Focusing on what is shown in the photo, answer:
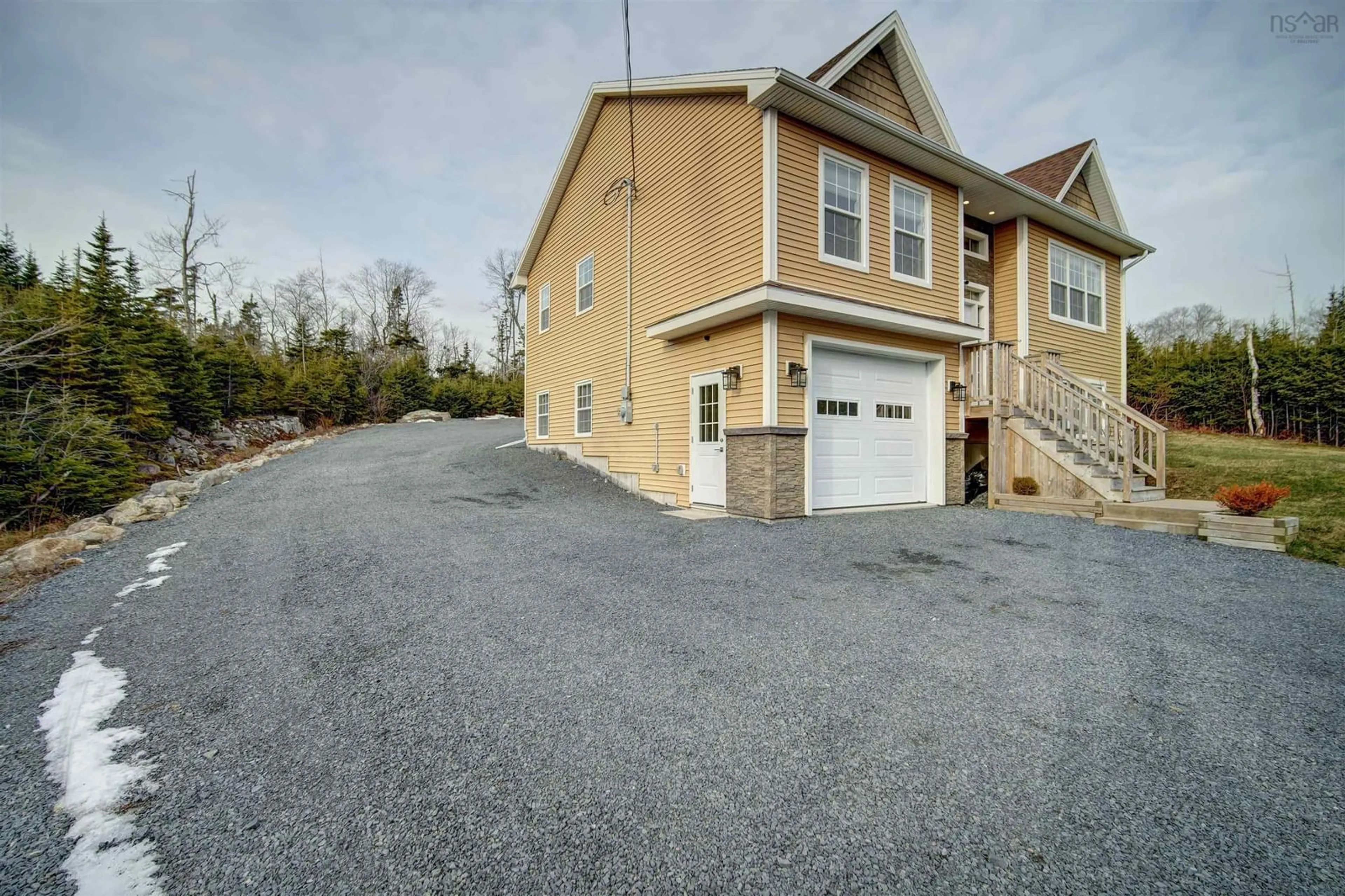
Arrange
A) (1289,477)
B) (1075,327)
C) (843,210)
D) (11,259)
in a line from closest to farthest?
(843,210)
(1289,477)
(1075,327)
(11,259)

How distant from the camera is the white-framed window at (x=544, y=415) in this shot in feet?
43.1

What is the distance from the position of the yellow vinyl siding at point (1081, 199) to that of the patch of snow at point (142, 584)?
1681 cm

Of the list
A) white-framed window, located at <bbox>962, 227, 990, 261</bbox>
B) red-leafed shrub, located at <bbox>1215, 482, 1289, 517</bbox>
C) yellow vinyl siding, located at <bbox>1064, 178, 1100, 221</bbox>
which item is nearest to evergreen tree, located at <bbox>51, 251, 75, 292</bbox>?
white-framed window, located at <bbox>962, 227, 990, 261</bbox>

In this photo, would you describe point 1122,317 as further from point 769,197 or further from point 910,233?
point 769,197

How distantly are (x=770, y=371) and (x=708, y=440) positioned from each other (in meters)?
1.62

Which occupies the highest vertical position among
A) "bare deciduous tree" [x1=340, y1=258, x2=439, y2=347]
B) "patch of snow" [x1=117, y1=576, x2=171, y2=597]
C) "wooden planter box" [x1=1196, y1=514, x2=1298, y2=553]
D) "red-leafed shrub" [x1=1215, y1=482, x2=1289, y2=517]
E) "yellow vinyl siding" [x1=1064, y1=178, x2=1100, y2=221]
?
"bare deciduous tree" [x1=340, y1=258, x2=439, y2=347]

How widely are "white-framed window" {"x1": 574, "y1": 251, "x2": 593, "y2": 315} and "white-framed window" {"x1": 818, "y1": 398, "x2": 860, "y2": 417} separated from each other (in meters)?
6.00

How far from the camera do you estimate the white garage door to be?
7480mm

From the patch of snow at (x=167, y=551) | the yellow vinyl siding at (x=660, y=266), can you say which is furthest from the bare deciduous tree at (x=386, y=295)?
the patch of snow at (x=167, y=551)

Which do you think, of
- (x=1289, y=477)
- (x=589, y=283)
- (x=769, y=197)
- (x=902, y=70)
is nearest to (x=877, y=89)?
(x=902, y=70)

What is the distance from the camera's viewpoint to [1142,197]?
14.3 m

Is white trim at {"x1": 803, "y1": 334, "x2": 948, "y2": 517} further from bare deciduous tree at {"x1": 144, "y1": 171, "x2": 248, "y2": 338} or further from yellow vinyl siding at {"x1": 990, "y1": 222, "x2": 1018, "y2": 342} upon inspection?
bare deciduous tree at {"x1": 144, "y1": 171, "x2": 248, "y2": 338}

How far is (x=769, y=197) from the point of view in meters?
6.73

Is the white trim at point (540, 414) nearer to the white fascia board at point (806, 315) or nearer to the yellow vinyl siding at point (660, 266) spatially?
the yellow vinyl siding at point (660, 266)
